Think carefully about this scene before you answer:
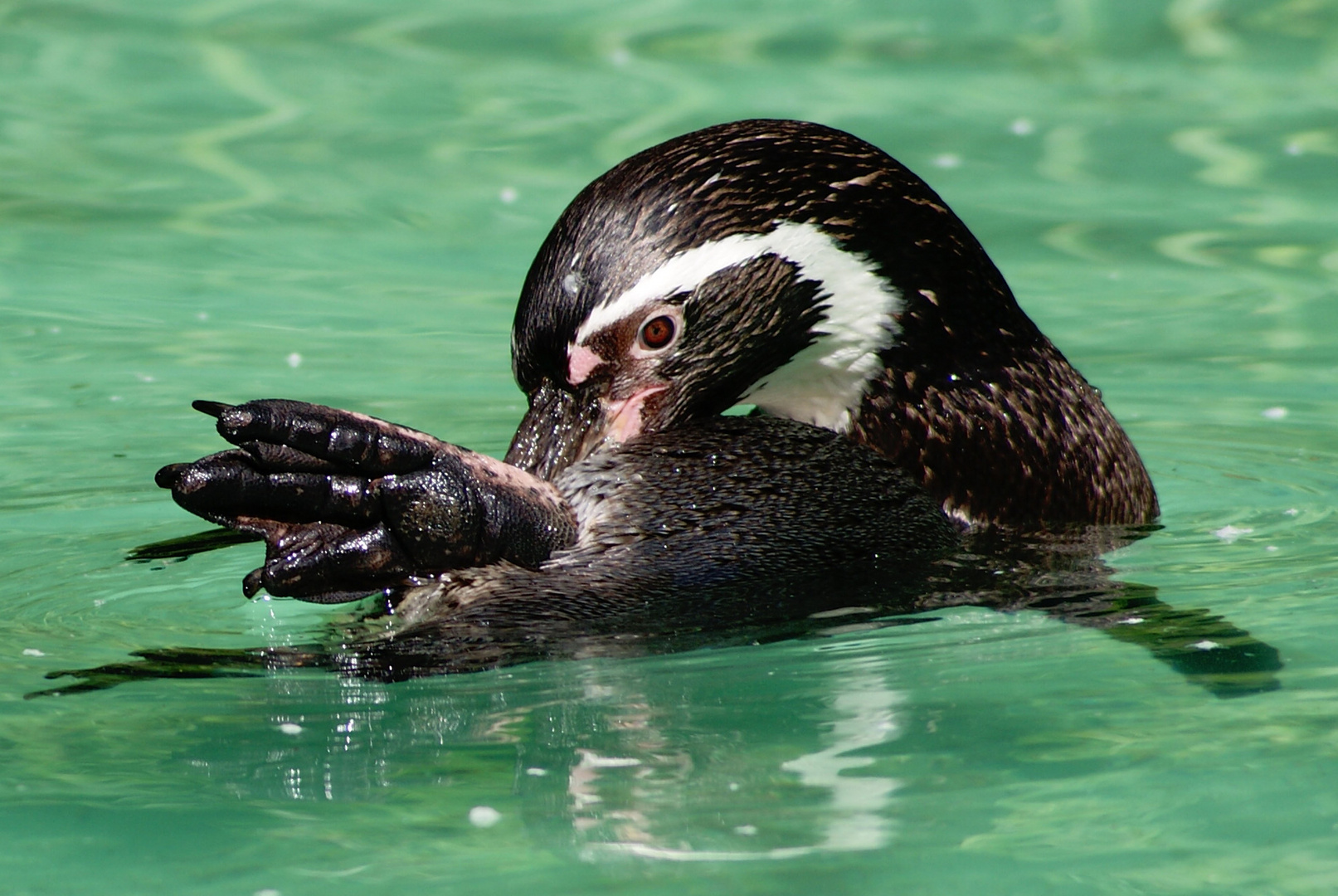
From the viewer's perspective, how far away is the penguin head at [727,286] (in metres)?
4.13

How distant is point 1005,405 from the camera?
15.0 ft

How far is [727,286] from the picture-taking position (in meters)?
4.21

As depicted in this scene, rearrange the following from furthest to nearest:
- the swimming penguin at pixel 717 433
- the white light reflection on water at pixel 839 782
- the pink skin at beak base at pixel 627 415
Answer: the pink skin at beak base at pixel 627 415
the swimming penguin at pixel 717 433
the white light reflection on water at pixel 839 782

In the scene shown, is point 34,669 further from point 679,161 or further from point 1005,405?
point 1005,405

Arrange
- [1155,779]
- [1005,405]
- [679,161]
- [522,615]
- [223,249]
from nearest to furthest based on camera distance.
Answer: [1155,779], [522,615], [679,161], [1005,405], [223,249]

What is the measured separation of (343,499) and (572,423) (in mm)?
783

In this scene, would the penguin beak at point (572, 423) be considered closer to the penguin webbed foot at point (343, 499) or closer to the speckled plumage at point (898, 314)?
the speckled plumage at point (898, 314)

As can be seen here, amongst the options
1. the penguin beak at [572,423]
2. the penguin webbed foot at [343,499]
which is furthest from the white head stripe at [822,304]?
the penguin webbed foot at [343,499]

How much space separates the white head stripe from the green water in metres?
0.73

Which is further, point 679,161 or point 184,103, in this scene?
point 184,103

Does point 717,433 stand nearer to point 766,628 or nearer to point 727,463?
point 727,463

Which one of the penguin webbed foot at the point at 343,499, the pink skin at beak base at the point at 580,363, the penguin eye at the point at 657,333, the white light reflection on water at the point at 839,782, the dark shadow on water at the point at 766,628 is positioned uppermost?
the penguin eye at the point at 657,333

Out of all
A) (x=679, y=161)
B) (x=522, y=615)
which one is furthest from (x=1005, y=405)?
(x=522, y=615)

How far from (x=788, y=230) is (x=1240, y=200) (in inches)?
197
